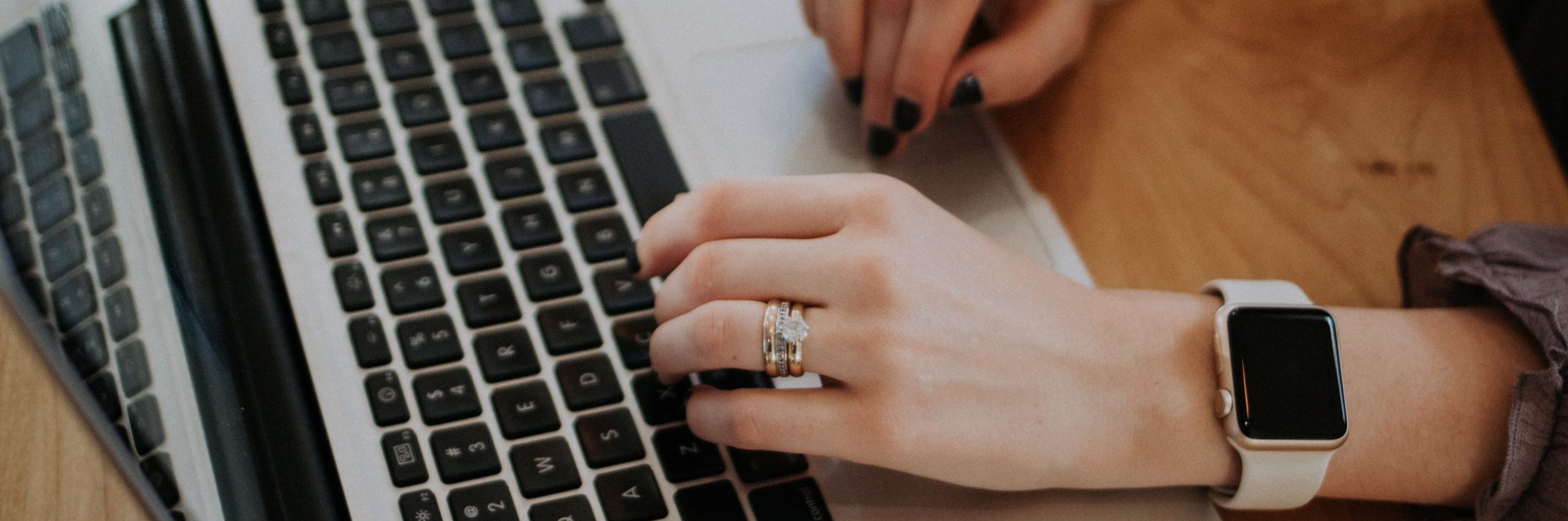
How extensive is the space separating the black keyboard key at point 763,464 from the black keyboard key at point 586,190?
0.14 meters

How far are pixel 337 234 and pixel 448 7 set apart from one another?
15 cm

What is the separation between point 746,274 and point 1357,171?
363 mm

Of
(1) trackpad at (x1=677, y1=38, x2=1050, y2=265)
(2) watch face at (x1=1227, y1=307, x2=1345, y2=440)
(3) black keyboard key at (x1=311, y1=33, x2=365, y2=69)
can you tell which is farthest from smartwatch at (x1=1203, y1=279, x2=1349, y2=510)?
(3) black keyboard key at (x1=311, y1=33, x2=365, y2=69)

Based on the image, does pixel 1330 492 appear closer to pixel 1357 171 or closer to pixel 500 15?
pixel 1357 171

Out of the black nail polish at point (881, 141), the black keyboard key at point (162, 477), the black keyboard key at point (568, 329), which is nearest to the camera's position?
the black keyboard key at point (162, 477)

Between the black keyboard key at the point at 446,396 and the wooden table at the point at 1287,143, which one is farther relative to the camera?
the wooden table at the point at 1287,143

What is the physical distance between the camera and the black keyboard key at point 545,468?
44 centimetres

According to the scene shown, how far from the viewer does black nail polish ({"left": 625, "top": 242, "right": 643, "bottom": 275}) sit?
0.49 metres

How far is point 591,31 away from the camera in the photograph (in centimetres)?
60

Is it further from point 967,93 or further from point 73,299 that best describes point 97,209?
point 967,93

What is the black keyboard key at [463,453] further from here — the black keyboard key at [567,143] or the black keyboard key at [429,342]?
the black keyboard key at [567,143]

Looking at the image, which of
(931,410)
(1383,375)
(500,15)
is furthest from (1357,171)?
(500,15)

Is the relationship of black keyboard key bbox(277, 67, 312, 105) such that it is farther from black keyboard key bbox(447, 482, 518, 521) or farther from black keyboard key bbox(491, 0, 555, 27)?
black keyboard key bbox(447, 482, 518, 521)

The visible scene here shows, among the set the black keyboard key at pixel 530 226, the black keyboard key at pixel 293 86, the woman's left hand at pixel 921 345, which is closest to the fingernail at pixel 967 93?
the woman's left hand at pixel 921 345
